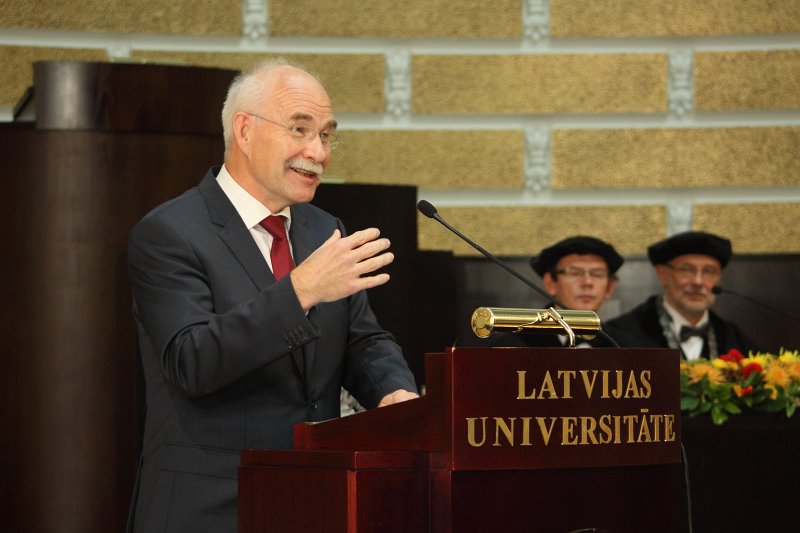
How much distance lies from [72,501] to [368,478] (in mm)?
2174

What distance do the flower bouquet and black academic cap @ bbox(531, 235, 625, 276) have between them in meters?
1.62

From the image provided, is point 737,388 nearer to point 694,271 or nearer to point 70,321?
point 694,271

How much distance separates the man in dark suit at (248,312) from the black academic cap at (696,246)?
134 inches

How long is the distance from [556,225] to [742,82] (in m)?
1.29

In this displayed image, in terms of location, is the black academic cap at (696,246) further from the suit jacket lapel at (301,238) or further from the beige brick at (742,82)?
the suit jacket lapel at (301,238)

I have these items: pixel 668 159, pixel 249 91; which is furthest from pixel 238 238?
pixel 668 159

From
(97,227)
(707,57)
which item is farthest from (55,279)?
(707,57)

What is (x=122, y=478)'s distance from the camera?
4172 mm

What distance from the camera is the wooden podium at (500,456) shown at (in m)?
2.20

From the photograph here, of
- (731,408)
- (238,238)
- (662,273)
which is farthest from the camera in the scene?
(662,273)

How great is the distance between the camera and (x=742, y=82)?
7078 mm

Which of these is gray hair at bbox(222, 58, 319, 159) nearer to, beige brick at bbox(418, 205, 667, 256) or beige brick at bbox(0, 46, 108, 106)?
beige brick at bbox(0, 46, 108, 106)

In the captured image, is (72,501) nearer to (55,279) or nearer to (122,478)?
(122,478)

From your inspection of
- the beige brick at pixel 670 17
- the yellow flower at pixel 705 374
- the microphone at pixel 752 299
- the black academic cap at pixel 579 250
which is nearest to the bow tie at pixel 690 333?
the microphone at pixel 752 299
